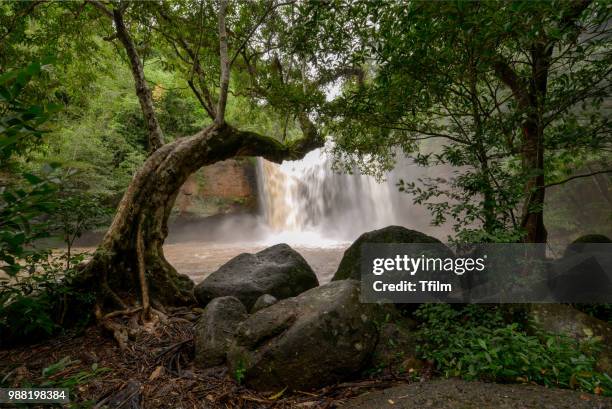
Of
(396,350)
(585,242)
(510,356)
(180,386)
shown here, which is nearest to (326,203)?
(585,242)

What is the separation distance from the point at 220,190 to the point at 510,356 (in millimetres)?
16893

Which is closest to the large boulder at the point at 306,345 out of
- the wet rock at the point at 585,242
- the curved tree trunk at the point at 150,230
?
the curved tree trunk at the point at 150,230

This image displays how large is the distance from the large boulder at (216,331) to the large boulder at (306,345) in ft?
0.94

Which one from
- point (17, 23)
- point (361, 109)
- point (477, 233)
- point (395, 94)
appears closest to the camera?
point (477, 233)

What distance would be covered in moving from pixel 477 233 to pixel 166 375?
3172 millimetres

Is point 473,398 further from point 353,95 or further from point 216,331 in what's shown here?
point 353,95

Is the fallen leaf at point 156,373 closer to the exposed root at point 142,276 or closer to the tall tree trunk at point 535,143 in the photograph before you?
the exposed root at point 142,276

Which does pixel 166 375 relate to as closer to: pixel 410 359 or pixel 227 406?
pixel 227 406

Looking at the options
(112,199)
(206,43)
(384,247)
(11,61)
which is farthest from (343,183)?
(11,61)

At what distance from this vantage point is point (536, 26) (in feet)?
7.11

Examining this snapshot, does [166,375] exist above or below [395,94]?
below

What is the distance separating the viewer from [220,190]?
709 inches

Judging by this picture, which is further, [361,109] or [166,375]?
[361,109]

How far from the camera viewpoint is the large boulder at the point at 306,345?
2.74 m
